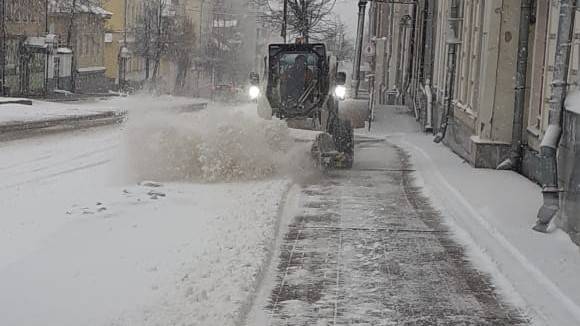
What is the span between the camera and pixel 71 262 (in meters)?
8.48

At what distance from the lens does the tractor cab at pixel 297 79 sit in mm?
17531

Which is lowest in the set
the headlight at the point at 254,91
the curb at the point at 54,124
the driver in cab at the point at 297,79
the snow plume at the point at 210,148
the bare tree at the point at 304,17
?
the curb at the point at 54,124

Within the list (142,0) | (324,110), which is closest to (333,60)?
(324,110)

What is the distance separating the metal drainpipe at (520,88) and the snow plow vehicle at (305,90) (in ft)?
10.1

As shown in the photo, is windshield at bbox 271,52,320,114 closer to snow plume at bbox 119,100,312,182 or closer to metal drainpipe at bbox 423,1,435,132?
snow plume at bbox 119,100,312,182

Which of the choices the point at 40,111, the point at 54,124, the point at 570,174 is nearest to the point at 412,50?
the point at 54,124

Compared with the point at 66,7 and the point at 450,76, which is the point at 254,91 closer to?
the point at 450,76

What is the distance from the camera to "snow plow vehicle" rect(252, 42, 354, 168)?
56.9ft

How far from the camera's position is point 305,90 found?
58.0 feet

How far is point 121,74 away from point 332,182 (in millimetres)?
57031

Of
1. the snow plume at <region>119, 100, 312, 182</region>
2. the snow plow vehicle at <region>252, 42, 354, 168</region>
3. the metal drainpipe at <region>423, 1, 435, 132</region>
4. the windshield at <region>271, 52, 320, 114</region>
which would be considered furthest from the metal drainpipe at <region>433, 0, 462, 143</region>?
the snow plume at <region>119, 100, 312, 182</region>

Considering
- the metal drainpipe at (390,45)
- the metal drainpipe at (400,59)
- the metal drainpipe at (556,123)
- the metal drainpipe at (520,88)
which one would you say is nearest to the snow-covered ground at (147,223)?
the metal drainpipe at (556,123)

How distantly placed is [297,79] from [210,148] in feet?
11.7

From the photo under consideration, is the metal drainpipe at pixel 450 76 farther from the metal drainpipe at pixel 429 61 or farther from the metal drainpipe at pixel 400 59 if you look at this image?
the metal drainpipe at pixel 400 59
